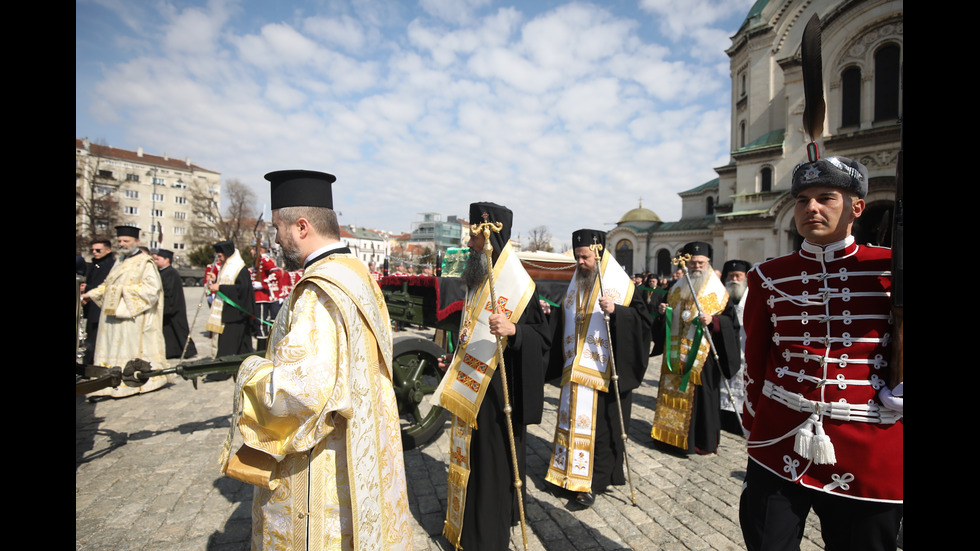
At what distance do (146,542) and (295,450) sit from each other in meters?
2.30

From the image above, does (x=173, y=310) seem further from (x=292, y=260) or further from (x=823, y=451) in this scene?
(x=823, y=451)

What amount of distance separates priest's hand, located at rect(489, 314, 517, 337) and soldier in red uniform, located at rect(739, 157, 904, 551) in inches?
55.1

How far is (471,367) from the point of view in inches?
121

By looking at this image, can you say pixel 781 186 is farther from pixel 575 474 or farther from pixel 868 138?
pixel 575 474

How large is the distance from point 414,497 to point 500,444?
47.1 inches

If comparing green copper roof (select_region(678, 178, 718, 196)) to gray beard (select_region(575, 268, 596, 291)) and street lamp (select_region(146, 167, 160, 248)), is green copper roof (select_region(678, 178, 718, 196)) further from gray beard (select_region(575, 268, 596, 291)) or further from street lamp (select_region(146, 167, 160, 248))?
street lamp (select_region(146, 167, 160, 248))

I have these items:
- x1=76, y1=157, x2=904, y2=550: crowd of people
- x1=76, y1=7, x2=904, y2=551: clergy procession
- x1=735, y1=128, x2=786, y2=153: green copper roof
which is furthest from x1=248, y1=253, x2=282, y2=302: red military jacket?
x1=735, y1=128, x2=786, y2=153: green copper roof

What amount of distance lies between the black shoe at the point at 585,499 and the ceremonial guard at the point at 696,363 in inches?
61.8

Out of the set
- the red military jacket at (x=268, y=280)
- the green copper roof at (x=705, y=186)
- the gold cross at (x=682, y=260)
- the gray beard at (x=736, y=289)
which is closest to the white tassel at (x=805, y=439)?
the gold cross at (x=682, y=260)

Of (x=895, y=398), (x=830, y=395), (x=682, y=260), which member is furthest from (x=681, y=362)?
(x=895, y=398)


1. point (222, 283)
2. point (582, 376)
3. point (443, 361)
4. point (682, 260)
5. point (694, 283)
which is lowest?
point (443, 361)

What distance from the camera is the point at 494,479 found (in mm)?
2953
